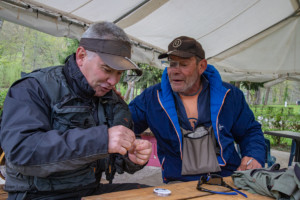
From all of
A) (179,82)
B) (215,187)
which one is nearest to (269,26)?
(179,82)

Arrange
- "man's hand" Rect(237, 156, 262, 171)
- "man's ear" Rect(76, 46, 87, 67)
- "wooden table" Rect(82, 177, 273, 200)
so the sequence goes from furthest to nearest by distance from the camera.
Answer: "man's hand" Rect(237, 156, 262, 171) < "man's ear" Rect(76, 46, 87, 67) < "wooden table" Rect(82, 177, 273, 200)

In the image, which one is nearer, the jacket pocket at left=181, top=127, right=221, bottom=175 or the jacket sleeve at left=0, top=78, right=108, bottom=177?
the jacket sleeve at left=0, top=78, right=108, bottom=177

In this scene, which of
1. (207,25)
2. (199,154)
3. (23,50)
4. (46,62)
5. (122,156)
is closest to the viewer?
(122,156)

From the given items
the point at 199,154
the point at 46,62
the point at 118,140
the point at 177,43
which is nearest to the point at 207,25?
the point at 177,43

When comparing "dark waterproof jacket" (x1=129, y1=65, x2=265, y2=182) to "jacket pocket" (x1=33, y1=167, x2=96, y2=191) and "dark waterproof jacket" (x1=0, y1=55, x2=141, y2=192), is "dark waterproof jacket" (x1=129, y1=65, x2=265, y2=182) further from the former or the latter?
"jacket pocket" (x1=33, y1=167, x2=96, y2=191)

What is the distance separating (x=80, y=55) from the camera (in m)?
1.73

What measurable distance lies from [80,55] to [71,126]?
501mm

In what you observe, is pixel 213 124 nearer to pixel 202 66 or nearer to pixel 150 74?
pixel 202 66

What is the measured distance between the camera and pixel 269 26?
17.7ft

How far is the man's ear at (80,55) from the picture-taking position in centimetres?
171

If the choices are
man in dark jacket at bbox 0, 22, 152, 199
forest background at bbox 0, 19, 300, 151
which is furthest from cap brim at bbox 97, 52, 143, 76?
forest background at bbox 0, 19, 300, 151

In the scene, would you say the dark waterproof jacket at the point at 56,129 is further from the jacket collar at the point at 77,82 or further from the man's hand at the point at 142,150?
the man's hand at the point at 142,150

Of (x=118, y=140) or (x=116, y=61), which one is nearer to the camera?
(x=118, y=140)

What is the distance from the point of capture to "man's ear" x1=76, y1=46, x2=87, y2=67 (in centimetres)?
171
